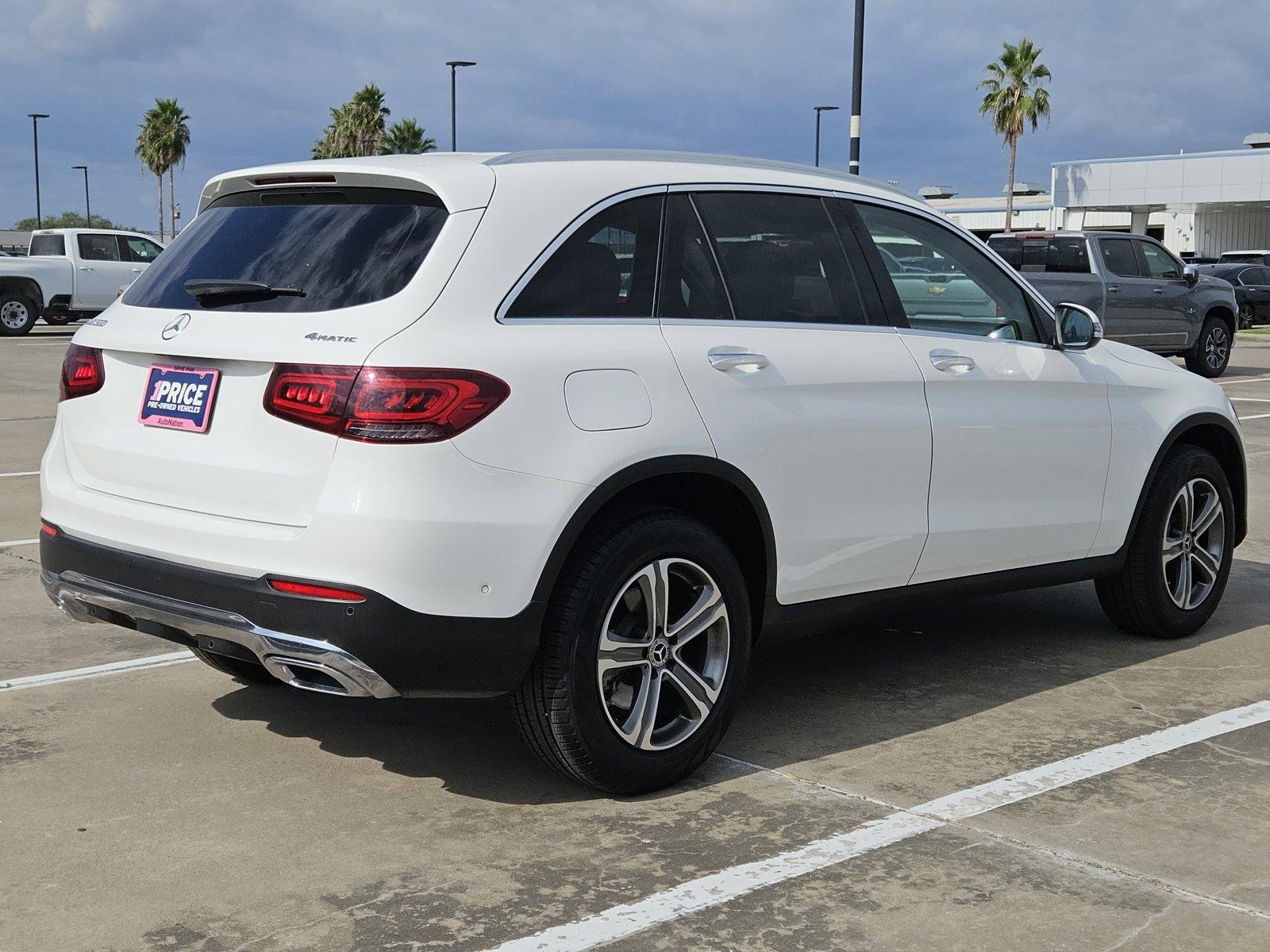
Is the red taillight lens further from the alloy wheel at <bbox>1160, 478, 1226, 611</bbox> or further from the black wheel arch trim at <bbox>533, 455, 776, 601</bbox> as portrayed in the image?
the alloy wheel at <bbox>1160, 478, 1226, 611</bbox>

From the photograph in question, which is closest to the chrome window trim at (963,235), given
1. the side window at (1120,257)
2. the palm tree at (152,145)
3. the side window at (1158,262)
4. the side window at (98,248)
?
the side window at (1120,257)

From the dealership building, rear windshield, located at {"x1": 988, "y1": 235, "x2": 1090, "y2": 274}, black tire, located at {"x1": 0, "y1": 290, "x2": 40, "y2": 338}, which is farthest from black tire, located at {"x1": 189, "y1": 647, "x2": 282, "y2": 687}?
the dealership building

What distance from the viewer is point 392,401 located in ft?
12.2

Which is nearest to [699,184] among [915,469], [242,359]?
[915,469]

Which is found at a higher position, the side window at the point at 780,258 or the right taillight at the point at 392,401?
the side window at the point at 780,258

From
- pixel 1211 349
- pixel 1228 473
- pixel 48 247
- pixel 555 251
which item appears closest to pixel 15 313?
pixel 48 247

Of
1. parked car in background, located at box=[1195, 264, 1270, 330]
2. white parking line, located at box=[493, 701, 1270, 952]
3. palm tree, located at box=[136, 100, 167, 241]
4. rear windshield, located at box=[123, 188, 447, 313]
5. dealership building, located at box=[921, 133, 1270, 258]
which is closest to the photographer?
white parking line, located at box=[493, 701, 1270, 952]

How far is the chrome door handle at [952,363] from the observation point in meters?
5.03

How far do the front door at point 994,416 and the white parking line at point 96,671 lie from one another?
9.06ft

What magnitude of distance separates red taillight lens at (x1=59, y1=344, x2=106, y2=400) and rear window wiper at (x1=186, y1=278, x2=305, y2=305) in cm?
39

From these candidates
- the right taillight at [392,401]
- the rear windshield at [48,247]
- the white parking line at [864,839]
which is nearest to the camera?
the white parking line at [864,839]

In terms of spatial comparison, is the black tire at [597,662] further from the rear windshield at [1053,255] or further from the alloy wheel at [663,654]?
the rear windshield at [1053,255]

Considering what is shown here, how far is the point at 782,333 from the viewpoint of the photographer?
4.59 metres

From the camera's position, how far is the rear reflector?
3.73 meters
